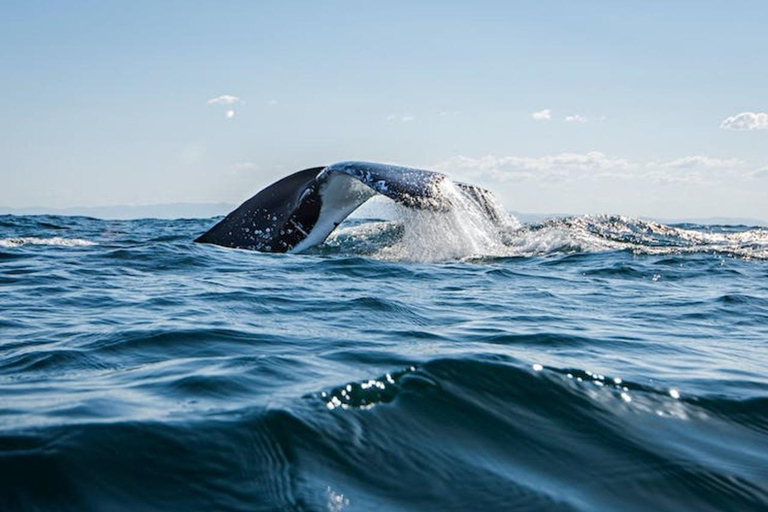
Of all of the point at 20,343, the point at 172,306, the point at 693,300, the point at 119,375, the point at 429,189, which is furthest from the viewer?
the point at 429,189

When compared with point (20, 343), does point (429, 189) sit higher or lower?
higher

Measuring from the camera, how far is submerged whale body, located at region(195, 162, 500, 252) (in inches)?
368

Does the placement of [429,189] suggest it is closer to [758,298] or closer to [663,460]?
[758,298]

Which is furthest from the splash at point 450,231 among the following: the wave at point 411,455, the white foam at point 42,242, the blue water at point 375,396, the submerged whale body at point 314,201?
the wave at point 411,455

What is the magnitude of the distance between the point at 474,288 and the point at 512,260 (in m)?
2.68

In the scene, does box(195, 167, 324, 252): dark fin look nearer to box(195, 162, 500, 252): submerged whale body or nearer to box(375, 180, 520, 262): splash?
box(195, 162, 500, 252): submerged whale body

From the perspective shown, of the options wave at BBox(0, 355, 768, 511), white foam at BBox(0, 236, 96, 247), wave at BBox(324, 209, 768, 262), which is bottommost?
wave at BBox(0, 355, 768, 511)

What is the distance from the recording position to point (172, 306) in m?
7.22

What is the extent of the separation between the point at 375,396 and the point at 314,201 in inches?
253

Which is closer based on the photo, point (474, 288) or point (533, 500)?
point (533, 500)

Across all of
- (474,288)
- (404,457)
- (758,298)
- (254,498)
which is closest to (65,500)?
(254,498)

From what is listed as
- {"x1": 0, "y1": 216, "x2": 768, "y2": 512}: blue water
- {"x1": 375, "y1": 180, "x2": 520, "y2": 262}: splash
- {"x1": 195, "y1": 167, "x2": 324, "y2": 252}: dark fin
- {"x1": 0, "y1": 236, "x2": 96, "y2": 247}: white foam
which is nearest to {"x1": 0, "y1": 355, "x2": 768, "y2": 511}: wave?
{"x1": 0, "y1": 216, "x2": 768, "y2": 512}: blue water

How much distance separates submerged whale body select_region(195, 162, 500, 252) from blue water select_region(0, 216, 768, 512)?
1.08 m

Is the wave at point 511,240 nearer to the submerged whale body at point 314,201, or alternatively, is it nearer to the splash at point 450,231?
the splash at point 450,231
